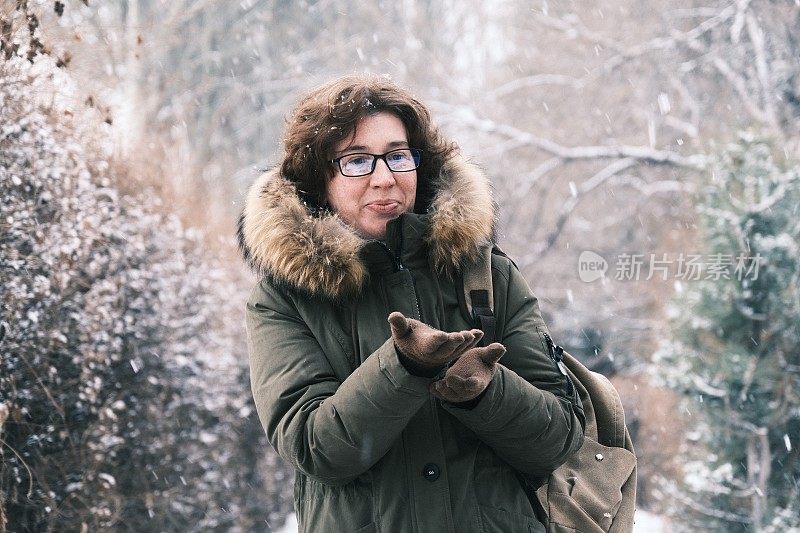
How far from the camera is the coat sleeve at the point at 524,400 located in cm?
183

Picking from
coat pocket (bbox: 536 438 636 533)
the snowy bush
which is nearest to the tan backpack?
coat pocket (bbox: 536 438 636 533)

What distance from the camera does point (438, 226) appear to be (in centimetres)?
213

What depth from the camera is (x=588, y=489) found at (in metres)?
2.24

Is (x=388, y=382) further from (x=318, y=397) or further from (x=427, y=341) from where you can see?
(x=318, y=397)

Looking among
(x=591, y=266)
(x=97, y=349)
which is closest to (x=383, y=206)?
(x=97, y=349)

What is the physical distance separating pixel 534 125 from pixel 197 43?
7.85 meters

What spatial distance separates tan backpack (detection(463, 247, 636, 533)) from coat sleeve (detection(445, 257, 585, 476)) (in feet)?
0.17

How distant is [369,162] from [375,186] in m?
0.07

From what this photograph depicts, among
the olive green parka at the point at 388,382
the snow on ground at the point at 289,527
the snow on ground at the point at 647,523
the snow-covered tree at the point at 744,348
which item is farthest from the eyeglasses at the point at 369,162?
the snow on ground at the point at 647,523

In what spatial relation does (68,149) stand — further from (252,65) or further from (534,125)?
(252,65)

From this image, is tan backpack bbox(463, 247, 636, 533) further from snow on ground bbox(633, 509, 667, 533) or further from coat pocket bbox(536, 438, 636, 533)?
snow on ground bbox(633, 509, 667, 533)

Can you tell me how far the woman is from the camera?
1795 millimetres

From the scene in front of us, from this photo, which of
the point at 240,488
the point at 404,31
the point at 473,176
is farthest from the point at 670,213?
the point at 473,176

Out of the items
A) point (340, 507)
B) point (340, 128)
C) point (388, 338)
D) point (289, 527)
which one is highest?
point (340, 128)
